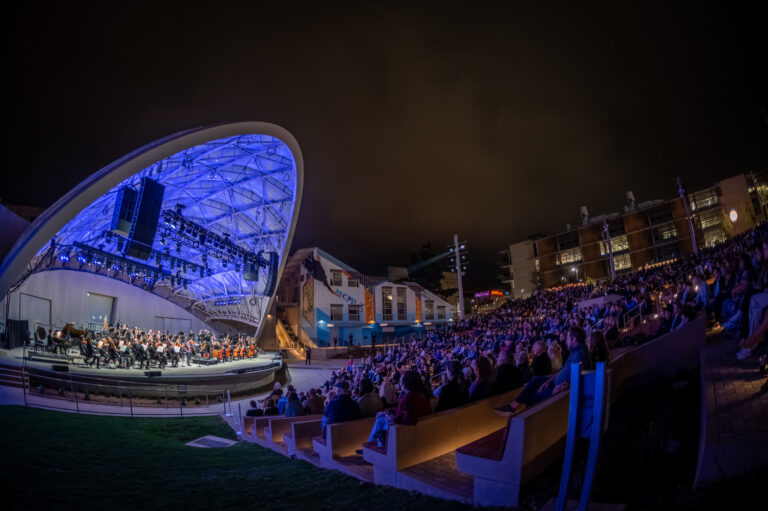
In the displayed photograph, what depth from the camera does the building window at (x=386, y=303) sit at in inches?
1697

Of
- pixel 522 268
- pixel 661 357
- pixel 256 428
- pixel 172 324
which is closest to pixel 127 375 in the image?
pixel 256 428

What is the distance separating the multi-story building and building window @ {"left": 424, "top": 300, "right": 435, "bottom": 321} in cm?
1853

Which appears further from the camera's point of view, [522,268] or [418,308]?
[522,268]

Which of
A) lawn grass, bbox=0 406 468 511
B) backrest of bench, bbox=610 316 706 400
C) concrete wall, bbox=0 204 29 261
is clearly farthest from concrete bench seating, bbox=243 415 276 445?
concrete wall, bbox=0 204 29 261

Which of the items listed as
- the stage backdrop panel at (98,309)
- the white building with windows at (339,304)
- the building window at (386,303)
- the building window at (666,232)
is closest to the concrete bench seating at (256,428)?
the stage backdrop panel at (98,309)

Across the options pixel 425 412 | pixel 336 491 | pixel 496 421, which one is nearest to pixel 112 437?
pixel 336 491

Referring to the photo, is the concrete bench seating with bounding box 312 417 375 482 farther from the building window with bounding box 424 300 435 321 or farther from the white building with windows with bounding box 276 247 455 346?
the building window with bounding box 424 300 435 321

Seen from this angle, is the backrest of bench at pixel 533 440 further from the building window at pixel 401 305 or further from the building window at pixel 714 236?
the building window at pixel 714 236

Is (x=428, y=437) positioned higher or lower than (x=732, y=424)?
lower

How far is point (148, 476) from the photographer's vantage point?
17.6ft

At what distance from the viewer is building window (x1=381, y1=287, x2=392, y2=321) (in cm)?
4309

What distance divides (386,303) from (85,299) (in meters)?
27.5

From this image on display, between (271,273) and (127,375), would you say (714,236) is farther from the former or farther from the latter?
(127,375)

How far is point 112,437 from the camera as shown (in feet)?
25.5
